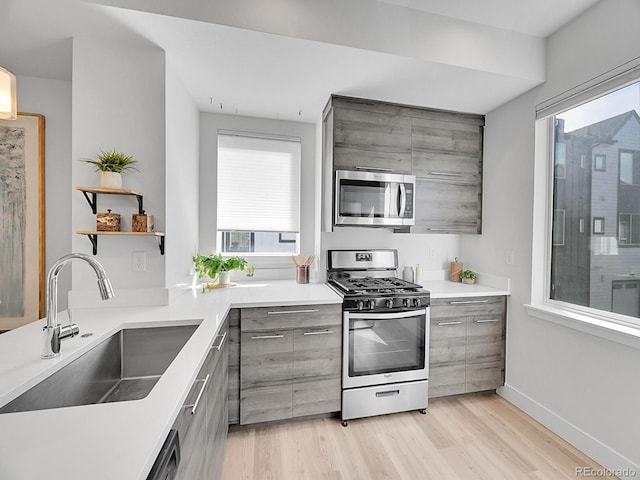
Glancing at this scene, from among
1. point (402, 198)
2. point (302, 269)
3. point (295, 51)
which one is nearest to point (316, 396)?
point (302, 269)

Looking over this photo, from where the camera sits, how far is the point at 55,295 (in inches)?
42.7

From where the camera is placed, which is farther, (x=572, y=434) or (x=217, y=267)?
(x=217, y=267)

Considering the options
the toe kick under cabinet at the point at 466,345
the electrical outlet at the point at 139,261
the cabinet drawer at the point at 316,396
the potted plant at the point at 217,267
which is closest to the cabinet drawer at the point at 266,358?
the cabinet drawer at the point at 316,396

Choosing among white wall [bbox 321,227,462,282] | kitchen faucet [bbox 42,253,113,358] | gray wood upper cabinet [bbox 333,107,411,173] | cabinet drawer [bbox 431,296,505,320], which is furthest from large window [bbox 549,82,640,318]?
kitchen faucet [bbox 42,253,113,358]

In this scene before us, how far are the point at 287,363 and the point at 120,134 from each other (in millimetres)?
1804

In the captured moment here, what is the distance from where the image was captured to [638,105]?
1705 mm

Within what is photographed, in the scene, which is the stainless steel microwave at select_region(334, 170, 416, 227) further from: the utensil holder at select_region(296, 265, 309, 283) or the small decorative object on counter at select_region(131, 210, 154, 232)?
the small decorative object on counter at select_region(131, 210, 154, 232)

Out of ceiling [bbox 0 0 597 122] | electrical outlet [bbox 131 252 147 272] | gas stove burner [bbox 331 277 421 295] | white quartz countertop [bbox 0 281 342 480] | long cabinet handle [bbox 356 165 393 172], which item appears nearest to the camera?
white quartz countertop [bbox 0 281 342 480]

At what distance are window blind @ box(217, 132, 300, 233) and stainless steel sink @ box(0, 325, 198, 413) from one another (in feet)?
4.53

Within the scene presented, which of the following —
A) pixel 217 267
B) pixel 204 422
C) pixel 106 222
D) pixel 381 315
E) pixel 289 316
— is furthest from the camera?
pixel 217 267

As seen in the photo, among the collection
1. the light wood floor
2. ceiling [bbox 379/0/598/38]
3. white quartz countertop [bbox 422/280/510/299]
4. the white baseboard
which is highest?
ceiling [bbox 379/0/598/38]

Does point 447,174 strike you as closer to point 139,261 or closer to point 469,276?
point 469,276

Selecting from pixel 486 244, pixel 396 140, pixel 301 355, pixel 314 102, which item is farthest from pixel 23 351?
pixel 486 244

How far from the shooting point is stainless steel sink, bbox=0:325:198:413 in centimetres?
107
